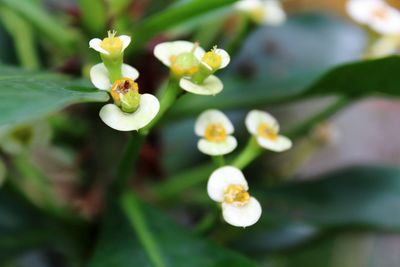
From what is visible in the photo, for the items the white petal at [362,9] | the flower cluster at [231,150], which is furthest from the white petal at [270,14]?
the flower cluster at [231,150]

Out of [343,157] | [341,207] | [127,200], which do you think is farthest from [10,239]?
[343,157]

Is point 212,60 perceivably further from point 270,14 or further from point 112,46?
point 270,14

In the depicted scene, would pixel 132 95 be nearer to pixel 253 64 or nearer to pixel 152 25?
pixel 152 25

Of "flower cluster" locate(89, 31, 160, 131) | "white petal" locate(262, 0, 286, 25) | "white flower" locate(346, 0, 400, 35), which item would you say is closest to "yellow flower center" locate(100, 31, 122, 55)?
"flower cluster" locate(89, 31, 160, 131)

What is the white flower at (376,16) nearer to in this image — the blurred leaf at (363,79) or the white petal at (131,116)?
the blurred leaf at (363,79)

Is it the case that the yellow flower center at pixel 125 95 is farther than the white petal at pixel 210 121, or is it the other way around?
the white petal at pixel 210 121

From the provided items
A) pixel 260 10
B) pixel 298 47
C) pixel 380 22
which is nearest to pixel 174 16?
pixel 260 10
